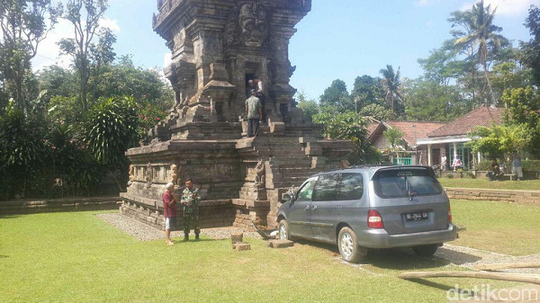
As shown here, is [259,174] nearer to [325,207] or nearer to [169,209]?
[169,209]

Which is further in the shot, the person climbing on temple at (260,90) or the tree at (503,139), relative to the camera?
the tree at (503,139)

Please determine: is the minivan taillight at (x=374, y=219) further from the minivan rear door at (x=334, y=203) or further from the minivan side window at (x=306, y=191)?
the minivan side window at (x=306, y=191)

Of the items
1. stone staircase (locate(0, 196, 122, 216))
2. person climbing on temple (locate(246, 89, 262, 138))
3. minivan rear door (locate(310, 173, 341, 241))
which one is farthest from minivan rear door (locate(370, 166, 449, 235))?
stone staircase (locate(0, 196, 122, 216))

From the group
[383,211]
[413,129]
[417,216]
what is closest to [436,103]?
[413,129]

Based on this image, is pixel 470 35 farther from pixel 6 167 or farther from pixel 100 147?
pixel 6 167

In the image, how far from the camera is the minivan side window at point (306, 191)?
861 centimetres

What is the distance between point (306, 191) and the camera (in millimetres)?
8789

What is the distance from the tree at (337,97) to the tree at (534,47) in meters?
47.0

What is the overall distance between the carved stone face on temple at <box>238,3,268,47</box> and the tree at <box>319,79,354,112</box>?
2241 inches

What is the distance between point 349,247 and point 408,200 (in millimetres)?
1211

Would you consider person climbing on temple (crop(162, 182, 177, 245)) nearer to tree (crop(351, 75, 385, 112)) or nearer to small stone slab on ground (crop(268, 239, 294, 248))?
small stone slab on ground (crop(268, 239, 294, 248))

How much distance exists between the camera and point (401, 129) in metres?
41.1

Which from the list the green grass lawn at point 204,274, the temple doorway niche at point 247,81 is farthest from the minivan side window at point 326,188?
the temple doorway niche at point 247,81

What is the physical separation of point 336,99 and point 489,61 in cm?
3427
